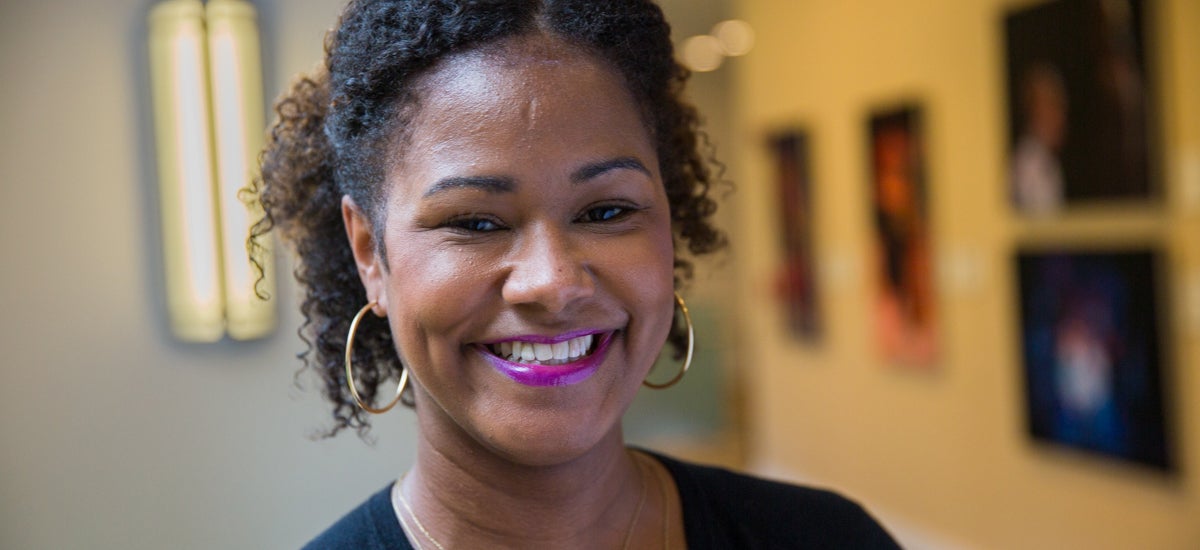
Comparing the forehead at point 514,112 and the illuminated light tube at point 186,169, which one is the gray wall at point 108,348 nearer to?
the illuminated light tube at point 186,169

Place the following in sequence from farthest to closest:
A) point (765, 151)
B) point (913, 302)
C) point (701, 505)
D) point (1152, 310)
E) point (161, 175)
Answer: point (765, 151) → point (913, 302) → point (1152, 310) → point (161, 175) → point (701, 505)

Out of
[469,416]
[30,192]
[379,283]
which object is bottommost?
[469,416]

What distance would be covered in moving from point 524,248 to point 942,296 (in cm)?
361

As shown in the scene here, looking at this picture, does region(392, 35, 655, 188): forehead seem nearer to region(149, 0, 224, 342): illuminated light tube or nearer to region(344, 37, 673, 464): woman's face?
region(344, 37, 673, 464): woman's face

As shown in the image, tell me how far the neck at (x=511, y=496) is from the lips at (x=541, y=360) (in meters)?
0.12

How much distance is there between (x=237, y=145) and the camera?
57.7 inches

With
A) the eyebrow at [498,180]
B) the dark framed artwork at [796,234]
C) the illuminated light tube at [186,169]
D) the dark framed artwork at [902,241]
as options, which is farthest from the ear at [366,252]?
the dark framed artwork at [796,234]

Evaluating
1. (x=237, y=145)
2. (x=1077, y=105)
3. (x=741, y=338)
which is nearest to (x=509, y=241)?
(x=237, y=145)

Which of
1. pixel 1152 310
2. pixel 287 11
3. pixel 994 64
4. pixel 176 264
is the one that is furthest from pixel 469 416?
pixel 994 64

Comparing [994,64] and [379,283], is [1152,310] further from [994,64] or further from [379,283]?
[379,283]

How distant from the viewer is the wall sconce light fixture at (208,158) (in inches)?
56.2

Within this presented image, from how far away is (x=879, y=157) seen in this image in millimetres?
4746

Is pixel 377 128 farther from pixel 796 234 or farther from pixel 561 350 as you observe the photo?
pixel 796 234

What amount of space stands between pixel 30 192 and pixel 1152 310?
→ 2918 mm
